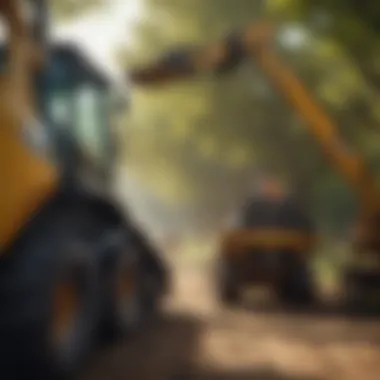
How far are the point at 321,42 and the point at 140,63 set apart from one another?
0.38 metres

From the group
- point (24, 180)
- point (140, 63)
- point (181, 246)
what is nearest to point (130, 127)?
point (140, 63)

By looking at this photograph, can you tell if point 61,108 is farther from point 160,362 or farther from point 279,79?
point 279,79

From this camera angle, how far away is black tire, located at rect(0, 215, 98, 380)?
0.85 metres

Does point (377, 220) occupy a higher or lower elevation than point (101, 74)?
lower

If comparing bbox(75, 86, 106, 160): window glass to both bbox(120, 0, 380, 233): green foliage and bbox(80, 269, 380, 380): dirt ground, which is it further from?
bbox(80, 269, 380, 380): dirt ground

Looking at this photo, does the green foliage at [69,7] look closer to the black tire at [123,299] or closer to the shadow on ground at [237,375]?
the black tire at [123,299]

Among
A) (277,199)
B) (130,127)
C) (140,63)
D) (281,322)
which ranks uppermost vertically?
(140,63)

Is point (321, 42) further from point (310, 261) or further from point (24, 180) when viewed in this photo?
point (24, 180)

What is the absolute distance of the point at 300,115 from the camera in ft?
4.85

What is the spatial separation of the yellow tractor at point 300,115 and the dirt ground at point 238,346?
128 mm

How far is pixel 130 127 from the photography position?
4.54 feet

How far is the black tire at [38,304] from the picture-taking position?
0.85 meters

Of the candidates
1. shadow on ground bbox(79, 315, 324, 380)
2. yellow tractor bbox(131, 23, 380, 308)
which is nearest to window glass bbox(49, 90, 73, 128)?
yellow tractor bbox(131, 23, 380, 308)

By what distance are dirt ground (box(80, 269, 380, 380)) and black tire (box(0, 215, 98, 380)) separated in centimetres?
11
